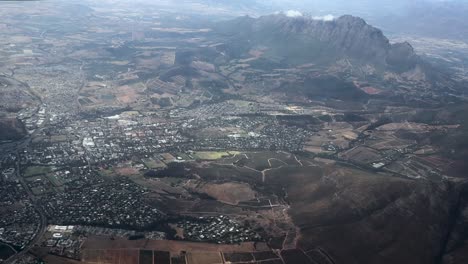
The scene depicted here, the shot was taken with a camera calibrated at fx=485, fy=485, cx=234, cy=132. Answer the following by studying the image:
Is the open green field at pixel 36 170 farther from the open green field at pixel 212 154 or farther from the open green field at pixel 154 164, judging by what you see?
the open green field at pixel 212 154

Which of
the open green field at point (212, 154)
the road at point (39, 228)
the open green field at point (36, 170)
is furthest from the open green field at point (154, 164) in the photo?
the road at point (39, 228)

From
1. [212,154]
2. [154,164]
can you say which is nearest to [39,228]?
[154,164]

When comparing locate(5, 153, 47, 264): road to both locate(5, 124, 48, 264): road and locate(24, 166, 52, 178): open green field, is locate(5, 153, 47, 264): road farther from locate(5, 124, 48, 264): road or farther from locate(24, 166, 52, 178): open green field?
locate(24, 166, 52, 178): open green field

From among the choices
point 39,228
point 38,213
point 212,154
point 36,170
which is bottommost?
point 36,170

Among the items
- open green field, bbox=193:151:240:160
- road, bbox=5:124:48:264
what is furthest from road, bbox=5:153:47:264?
open green field, bbox=193:151:240:160

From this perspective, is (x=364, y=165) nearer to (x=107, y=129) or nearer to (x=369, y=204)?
(x=369, y=204)

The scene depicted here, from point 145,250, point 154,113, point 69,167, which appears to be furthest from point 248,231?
point 154,113

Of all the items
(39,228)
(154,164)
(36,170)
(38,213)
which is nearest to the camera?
(39,228)

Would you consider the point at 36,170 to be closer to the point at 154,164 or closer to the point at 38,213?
the point at 38,213

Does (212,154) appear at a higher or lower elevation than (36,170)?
higher
